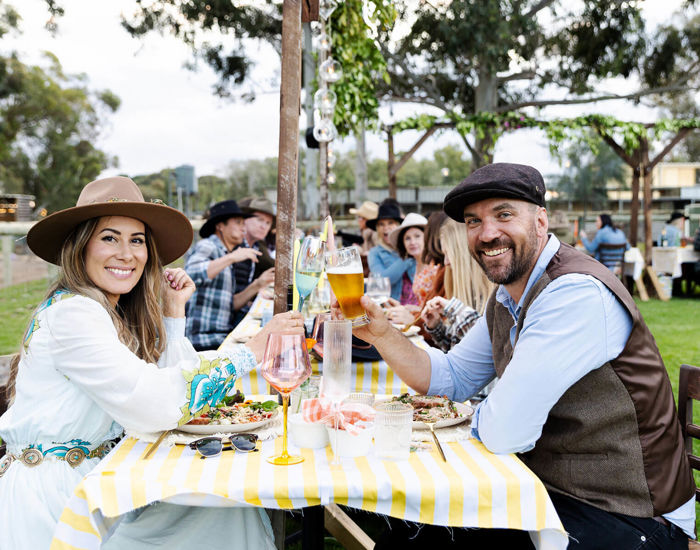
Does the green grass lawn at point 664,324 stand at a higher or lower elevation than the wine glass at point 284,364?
lower

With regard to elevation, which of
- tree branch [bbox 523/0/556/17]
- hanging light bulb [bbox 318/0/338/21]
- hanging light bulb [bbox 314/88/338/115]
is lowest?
hanging light bulb [bbox 314/88/338/115]

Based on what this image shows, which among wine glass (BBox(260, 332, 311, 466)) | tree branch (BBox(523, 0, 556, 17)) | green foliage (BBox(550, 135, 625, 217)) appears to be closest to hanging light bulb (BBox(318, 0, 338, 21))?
wine glass (BBox(260, 332, 311, 466))

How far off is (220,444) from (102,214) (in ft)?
2.88

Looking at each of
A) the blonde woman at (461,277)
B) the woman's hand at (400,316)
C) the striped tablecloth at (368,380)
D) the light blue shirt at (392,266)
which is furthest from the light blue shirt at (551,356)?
the light blue shirt at (392,266)

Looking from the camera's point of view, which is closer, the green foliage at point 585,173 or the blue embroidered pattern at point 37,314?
the blue embroidered pattern at point 37,314

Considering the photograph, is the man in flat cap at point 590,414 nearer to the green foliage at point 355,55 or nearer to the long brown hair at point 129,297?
the long brown hair at point 129,297

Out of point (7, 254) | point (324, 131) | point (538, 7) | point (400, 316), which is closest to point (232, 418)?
point (400, 316)

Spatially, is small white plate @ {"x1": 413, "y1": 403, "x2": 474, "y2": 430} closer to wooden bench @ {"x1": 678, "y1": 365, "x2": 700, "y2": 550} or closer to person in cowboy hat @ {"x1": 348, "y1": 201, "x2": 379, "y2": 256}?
wooden bench @ {"x1": 678, "y1": 365, "x2": 700, "y2": 550}

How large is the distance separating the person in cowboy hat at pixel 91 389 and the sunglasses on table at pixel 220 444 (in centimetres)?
10

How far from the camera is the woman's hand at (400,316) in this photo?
334 cm

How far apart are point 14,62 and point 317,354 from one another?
93.4ft

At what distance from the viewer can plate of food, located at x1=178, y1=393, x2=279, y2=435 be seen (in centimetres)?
160

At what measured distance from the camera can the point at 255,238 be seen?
6.13 meters

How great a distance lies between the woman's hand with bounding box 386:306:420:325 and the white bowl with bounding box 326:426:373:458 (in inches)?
75.4
